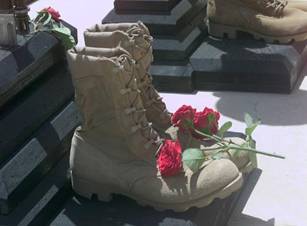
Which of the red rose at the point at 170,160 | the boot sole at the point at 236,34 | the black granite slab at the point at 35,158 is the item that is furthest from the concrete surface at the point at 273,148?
the black granite slab at the point at 35,158

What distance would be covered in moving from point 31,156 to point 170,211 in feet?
1.21

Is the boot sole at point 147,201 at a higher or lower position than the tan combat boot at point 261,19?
higher

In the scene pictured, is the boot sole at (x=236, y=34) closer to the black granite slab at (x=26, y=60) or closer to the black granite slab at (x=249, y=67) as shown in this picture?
the black granite slab at (x=249, y=67)

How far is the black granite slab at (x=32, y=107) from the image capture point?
5.75 feet

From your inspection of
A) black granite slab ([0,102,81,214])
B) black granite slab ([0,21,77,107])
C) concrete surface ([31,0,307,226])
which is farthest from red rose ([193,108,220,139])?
black granite slab ([0,21,77,107])

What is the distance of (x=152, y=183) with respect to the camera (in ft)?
5.46

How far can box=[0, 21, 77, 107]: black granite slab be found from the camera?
5.81 ft

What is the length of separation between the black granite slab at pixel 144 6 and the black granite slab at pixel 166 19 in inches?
0.8

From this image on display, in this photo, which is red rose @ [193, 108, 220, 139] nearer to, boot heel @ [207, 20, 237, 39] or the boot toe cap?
the boot toe cap

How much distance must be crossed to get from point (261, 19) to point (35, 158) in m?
1.32

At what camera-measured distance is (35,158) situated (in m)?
1.75

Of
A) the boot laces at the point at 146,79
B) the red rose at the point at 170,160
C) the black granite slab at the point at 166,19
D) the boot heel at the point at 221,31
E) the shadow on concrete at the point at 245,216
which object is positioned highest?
the boot laces at the point at 146,79

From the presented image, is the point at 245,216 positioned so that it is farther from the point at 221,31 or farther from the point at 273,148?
the point at 221,31

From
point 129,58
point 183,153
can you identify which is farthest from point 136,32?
point 183,153
